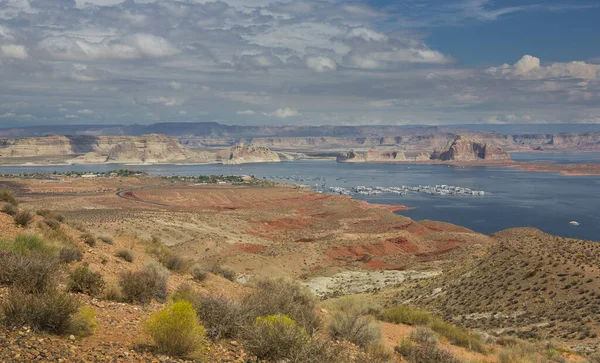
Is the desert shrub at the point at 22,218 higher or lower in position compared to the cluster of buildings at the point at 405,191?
higher

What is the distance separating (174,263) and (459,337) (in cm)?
955

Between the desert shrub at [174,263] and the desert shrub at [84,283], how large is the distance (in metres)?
5.97

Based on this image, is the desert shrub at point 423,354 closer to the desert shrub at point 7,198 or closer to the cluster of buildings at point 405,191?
the desert shrub at point 7,198

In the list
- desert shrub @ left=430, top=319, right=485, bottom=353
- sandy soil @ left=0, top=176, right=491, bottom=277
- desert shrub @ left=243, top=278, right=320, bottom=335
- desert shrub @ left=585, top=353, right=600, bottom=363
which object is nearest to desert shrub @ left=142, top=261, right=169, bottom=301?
desert shrub @ left=243, top=278, right=320, bottom=335

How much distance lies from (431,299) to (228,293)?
516 inches

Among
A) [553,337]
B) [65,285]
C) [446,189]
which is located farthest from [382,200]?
[65,285]

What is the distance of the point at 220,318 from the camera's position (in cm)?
884

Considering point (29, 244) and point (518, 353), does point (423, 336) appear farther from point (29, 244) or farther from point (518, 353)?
point (29, 244)

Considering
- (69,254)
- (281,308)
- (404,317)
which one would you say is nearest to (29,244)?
(69,254)

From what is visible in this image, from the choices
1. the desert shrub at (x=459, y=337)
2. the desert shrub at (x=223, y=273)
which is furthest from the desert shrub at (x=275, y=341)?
the desert shrub at (x=223, y=273)

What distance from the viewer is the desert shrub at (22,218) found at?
1701 centimetres

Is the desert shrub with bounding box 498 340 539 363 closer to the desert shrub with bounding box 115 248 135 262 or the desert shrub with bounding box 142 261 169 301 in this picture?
the desert shrub with bounding box 142 261 169 301

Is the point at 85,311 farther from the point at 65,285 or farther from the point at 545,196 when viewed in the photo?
the point at 545,196

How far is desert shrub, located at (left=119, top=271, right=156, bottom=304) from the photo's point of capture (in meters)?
10.9
